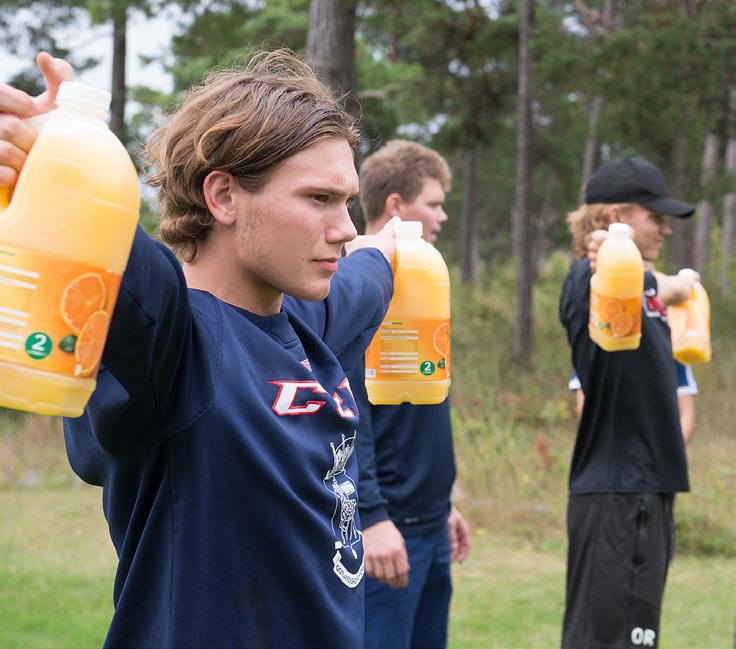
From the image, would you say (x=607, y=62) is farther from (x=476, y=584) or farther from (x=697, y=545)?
(x=476, y=584)

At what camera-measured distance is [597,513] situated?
4383 mm

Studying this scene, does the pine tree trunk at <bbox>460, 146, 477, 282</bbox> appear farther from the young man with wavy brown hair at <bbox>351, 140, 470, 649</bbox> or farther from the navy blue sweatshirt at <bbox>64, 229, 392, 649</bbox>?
the navy blue sweatshirt at <bbox>64, 229, 392, 649</bbox>

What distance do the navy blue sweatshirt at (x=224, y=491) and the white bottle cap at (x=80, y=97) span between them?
36 cm

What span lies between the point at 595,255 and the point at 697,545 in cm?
486

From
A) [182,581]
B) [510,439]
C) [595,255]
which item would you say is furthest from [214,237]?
[510,439]

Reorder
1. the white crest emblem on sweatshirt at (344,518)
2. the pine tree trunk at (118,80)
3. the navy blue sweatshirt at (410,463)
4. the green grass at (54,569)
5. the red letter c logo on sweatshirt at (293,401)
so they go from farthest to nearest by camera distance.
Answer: the pine tree trunk at (118,80)
the green grass at (54,569)
the navy blue sweatshirt at (410,463)
the white crest emblem on sweatshirt at (344,518)
the red letter c logo on sweatshirt at (293,401)

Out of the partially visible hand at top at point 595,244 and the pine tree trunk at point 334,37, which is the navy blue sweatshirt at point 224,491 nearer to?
the partially visible hand at top at point 595,244

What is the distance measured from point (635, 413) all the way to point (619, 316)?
73 centimetres

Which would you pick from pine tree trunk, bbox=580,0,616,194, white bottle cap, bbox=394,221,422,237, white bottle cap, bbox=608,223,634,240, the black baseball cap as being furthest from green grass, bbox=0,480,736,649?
pine tree trunk, bbox=580,0,616,194

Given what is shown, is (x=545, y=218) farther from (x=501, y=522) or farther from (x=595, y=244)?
(x=595, y=244)

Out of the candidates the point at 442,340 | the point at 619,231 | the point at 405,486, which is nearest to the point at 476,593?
the point at 405,486

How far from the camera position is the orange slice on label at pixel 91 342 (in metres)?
1.48

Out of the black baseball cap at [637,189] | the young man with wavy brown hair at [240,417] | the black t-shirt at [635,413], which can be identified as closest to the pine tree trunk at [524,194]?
the black baseball cap at [637,189]

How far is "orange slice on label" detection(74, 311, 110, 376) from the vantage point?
1476 mm
